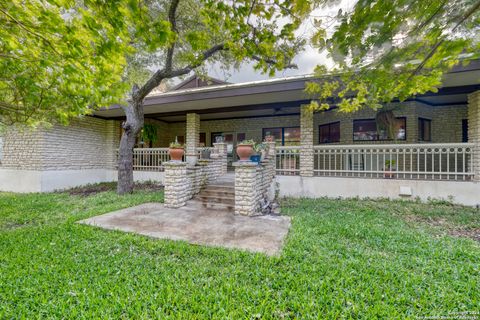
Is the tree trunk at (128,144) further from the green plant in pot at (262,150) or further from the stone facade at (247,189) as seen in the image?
the stone facade at (247,189)

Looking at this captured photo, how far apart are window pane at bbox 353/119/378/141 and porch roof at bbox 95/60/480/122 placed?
1.65 meters

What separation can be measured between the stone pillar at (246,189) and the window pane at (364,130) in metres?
6.11

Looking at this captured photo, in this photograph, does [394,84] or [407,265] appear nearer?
[407,265]

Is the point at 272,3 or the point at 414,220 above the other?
the point at 272,3

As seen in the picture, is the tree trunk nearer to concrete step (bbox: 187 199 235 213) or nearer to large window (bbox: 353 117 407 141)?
concrete step (bbox: 187 199 235 213)

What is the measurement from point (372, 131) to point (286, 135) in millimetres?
3757

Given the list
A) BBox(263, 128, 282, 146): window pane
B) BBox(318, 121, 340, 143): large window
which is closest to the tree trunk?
BBox(263, 128, 282, 146): window pane

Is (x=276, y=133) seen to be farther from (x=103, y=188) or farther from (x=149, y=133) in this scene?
(x=103, y=188)

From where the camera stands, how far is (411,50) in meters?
2.76

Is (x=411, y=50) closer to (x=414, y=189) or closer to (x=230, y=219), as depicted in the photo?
(x=230, y=219)

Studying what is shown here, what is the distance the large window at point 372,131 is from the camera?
28.4 ft

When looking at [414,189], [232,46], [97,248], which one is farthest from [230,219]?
[414,189]

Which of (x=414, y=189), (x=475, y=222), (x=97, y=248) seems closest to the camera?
(x=97, y=248)

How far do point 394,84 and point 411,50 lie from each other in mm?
1014
